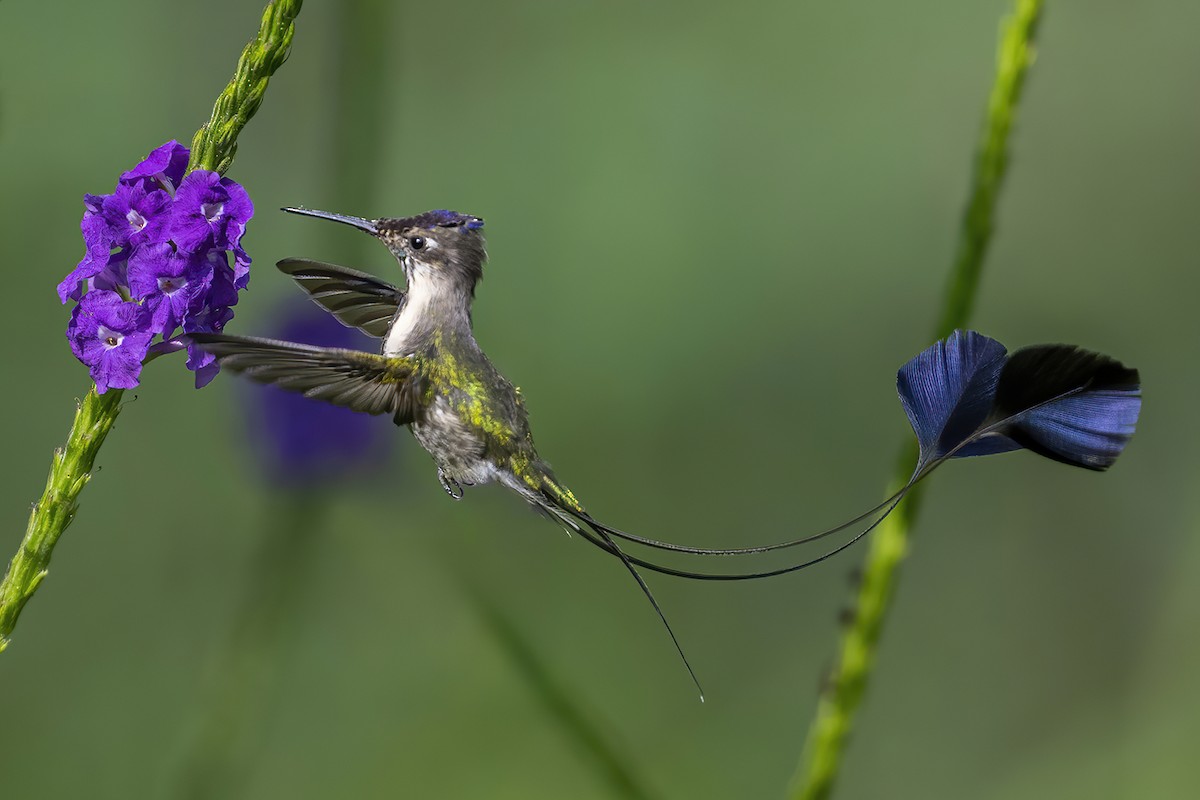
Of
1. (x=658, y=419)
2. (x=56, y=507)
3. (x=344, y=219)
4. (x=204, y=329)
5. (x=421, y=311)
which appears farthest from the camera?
(x=658, y=419)

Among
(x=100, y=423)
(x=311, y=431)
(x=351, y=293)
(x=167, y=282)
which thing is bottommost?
(x=311, y=431)

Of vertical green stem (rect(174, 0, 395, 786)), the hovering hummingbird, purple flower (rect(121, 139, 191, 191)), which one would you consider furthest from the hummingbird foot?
vertical green stem (rect(174, 0, 395, 786))

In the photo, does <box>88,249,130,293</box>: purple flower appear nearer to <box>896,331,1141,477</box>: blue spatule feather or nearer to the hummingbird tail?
the hummingbird tail

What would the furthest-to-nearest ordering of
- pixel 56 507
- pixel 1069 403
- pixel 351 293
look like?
pixel 351 293 → pixel 56 507 → pixel 1069 403

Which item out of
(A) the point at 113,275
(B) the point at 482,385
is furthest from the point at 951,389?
(A) the point at 113,275

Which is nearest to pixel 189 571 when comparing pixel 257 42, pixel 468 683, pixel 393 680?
pixel 393 680

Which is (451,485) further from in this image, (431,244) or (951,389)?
(951,389)
